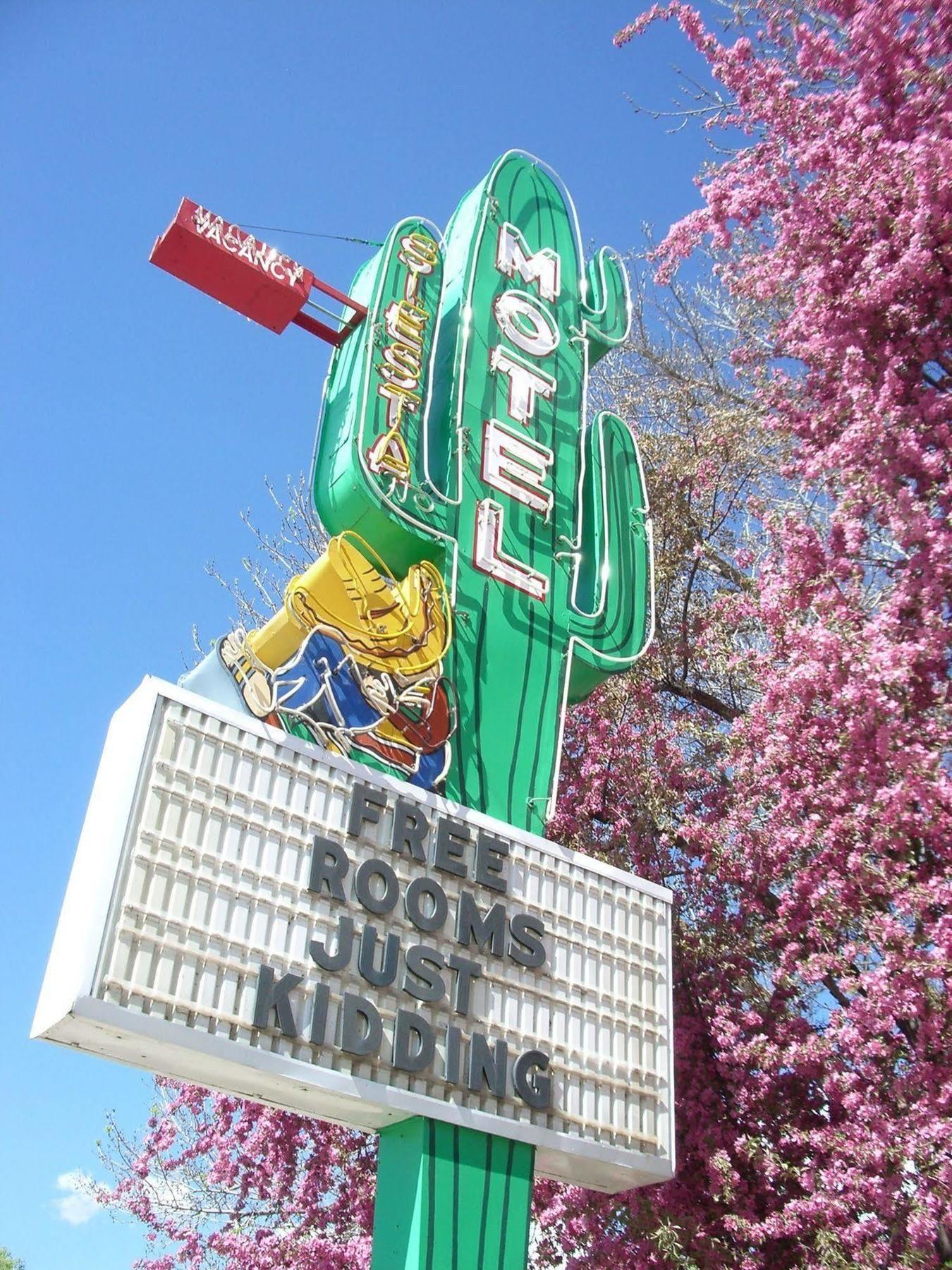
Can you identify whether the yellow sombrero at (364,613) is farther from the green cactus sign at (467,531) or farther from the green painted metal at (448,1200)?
the green painted metal at (448,1200)

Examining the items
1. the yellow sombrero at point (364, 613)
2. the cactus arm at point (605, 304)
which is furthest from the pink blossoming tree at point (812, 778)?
the yellow sombrero at point (364, 613)

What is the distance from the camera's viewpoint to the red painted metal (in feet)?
38.0

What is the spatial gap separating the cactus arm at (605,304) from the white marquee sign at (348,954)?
20.8 feet

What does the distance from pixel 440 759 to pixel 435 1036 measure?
2.29 m

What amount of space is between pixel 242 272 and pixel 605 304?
4.48 m

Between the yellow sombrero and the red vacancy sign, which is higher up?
the red vacancy sign

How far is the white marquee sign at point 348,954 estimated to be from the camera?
7711mm

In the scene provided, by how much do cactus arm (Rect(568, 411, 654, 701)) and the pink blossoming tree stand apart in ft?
3.97

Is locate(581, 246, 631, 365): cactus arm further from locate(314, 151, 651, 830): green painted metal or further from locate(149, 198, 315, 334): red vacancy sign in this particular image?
locate(149, 198, 315, 334): red vacancy sign

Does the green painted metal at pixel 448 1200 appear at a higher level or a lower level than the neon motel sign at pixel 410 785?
lower

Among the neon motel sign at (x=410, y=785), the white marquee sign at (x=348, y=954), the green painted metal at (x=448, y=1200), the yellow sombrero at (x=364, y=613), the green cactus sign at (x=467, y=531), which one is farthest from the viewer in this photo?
the green cactus sign at (x=467, y=531)

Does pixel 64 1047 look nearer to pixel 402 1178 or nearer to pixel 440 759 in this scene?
pixel 402 1178

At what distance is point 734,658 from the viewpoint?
13.3 meters

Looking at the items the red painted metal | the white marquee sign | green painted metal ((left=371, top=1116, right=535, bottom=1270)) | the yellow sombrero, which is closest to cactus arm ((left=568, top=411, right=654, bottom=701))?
the yellow sombrero
